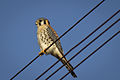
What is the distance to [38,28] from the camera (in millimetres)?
8242

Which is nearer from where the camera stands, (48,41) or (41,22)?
(48,41)

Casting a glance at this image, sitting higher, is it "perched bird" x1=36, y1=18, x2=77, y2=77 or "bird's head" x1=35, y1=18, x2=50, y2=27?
"bird's head" x1=35, y1=18, x2=50, y2=27

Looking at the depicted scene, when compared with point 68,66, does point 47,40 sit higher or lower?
higher

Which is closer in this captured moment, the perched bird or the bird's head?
the perched bird

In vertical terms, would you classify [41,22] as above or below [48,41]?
above

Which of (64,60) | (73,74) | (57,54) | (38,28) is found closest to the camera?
(73,74)

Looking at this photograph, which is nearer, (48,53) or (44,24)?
(48,53)

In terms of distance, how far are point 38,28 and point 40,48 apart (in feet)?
3.05

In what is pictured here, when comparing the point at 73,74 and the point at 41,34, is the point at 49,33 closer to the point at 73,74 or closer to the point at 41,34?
the point at 41,34

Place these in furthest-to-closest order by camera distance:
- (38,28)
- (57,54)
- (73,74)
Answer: (38,28), (57,54), (73,74)

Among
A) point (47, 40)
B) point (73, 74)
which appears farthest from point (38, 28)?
point (73, 74)

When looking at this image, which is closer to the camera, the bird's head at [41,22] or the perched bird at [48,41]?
the perched bird at [48,41]

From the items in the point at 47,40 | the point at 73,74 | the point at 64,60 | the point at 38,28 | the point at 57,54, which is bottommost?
the point at 73,74

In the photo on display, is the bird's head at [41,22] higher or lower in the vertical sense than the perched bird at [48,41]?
higher
